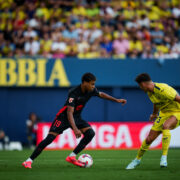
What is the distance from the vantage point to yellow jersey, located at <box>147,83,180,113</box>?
8.80 metres

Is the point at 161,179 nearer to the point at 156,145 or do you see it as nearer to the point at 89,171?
the point at 89,171

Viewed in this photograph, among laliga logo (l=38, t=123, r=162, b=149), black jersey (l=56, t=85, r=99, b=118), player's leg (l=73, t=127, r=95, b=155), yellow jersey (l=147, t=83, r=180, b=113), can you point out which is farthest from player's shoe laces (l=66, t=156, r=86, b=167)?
laliga logo (l=38, t=123, r=162, b=149)

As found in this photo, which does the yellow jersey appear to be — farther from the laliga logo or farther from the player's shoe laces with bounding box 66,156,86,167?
the laliga logo

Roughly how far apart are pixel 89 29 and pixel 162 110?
1139 centimetres

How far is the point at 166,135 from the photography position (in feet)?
29.2

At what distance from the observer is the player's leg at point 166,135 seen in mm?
8906

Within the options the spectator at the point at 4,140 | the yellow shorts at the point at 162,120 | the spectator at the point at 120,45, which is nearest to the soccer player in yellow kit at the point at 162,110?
the yellow shorts at the point at 162,120

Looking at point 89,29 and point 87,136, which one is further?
point 89,29

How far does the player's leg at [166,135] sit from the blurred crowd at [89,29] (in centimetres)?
1070

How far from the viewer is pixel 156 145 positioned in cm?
1719

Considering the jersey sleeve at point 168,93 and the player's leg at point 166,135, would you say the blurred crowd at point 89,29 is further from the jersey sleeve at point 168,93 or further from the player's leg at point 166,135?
the jersey sleeve at point 168,93

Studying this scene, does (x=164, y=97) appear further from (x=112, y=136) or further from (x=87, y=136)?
(x=112, y=136)

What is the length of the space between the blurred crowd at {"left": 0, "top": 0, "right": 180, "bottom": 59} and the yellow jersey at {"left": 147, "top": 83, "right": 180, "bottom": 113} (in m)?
10.4

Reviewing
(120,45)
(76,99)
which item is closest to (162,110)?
(76,99)
